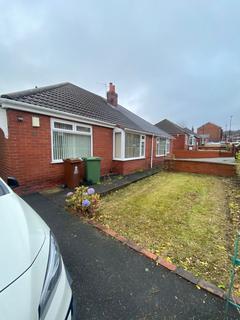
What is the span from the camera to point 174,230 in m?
3.86

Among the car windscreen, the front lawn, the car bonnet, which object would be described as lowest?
the front lawn

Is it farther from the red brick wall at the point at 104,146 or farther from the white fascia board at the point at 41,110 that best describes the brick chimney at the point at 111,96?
the white fascia board at the point at 41,110

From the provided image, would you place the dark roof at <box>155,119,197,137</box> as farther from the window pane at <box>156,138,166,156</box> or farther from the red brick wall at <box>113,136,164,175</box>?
the red brick wall at <box>113,136,164,175</box>

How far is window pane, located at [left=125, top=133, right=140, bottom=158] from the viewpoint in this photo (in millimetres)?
9977

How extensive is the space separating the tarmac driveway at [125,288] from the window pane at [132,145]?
7173mm

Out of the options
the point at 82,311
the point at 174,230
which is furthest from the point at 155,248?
the point at 82,311

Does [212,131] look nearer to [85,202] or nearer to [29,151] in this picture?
[29,151]

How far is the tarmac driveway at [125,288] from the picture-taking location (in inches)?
74.8

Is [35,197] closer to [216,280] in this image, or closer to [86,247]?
[86,247]

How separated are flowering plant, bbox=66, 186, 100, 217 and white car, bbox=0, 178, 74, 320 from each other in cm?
261

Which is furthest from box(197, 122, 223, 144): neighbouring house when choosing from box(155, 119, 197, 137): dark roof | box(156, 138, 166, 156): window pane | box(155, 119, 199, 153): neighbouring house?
box(156, 138, 166, 156): window pane

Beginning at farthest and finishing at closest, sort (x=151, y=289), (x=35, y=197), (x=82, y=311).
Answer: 1. (x=35, y=197)
2. (x=151, y=289)
3. (x=82, y=311)

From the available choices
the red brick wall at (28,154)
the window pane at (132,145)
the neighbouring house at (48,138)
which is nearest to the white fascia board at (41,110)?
the neighbouring house at (48,138)

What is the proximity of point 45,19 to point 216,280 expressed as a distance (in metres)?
10.2
